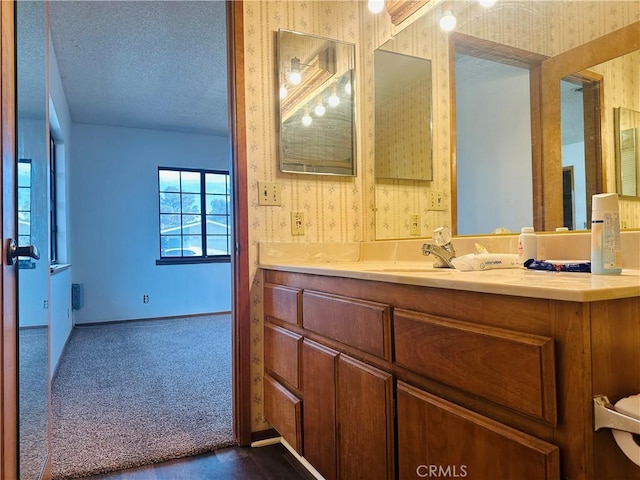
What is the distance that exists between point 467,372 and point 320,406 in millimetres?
688

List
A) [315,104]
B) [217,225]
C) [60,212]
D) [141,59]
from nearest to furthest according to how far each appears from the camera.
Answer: [315,104] < [141,59] < [60,212] < [217,225]

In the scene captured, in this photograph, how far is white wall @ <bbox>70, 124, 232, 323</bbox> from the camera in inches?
195

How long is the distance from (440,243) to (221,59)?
9.07 ft

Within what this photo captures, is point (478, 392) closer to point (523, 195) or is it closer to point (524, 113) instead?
point (523, 195)

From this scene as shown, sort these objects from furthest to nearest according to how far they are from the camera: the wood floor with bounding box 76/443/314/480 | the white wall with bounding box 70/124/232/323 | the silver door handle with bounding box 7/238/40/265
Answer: the white wall with bounding box 70/124/232/323, the wood floor with bounding box 76/443/314/480, the silver door handle with bounding box 7/238/40/265

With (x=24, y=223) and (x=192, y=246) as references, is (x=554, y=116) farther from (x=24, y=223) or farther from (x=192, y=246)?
(x=192, y=246)

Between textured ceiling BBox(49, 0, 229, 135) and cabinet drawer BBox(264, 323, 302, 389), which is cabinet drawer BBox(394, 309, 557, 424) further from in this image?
textured ceiling BBox(49, 0, 229, 135)

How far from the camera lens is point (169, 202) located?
546 centimetres

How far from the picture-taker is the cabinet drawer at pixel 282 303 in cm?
155

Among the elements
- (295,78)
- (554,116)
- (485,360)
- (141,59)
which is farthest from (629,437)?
(141,59)

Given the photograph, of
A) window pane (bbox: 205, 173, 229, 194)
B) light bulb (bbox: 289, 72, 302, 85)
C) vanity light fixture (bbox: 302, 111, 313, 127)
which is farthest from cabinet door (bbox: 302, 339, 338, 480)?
window pane (bbox: 205, 173, 229, 194)

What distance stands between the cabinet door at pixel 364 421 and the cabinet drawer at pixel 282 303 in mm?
360

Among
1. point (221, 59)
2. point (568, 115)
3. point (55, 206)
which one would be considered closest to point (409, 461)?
point (568, 115)

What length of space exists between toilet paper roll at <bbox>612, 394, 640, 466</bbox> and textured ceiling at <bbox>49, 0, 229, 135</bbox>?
2.87 meters
